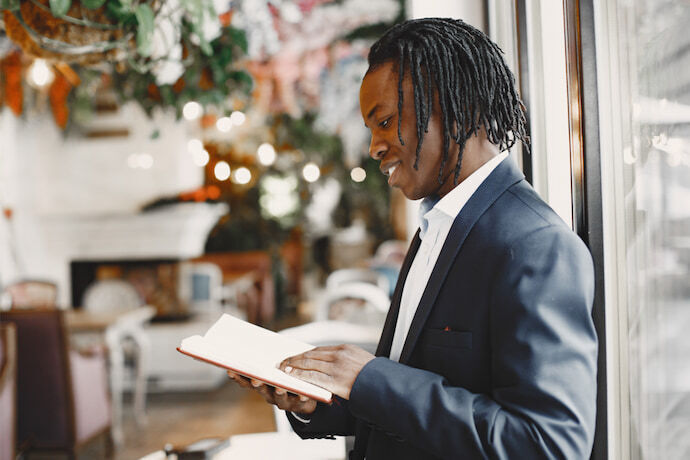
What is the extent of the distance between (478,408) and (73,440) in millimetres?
3069

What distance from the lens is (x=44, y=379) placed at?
3.16 metres

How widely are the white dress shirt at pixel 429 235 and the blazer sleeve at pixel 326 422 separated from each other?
0.19 m

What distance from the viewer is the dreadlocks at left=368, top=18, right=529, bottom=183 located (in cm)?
84

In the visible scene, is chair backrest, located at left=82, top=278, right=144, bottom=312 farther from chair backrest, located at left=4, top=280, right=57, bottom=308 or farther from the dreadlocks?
the dreadlocks

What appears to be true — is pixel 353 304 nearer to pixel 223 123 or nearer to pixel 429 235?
pixel 223 123

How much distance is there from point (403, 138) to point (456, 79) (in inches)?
4.6

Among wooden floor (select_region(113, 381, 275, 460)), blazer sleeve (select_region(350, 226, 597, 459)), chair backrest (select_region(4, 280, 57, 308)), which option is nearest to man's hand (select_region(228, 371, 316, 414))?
blazer sleeve (select_region(350, 226, 597, 459))

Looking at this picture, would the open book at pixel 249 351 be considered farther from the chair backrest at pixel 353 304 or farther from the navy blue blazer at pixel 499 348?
the chair backrest at pixel 353 304

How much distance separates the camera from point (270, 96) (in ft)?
18.2

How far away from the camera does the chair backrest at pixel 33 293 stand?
174 inches

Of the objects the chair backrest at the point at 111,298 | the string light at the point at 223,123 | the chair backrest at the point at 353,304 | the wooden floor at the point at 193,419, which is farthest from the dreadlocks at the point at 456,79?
the chair backrest at the point at 111,298

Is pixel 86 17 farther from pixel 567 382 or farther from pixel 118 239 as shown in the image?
pixel 118 239

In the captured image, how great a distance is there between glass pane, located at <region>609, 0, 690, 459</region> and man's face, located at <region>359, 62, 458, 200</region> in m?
0.30

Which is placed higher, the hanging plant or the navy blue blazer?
the hanging plant
